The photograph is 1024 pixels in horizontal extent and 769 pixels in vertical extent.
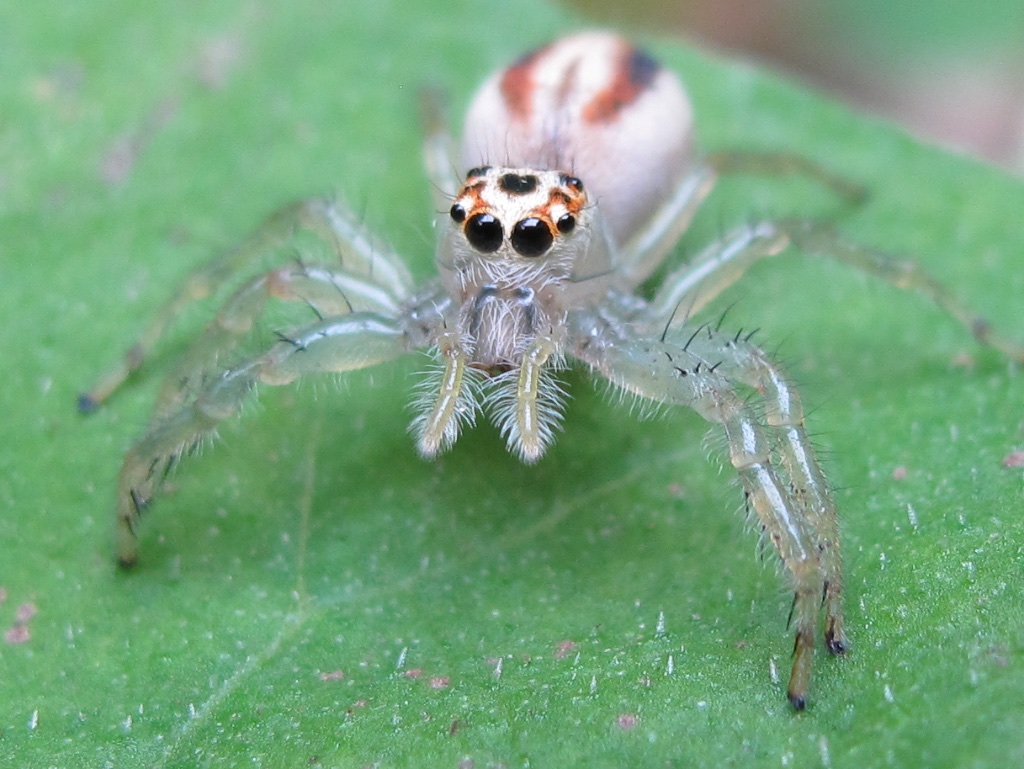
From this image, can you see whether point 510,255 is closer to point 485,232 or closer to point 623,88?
point 485,232

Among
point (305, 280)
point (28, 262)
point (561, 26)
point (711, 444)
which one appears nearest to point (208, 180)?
point (28, 262)

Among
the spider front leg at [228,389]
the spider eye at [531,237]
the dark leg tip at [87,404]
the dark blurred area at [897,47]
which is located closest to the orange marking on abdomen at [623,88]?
the spider eye at [531,237]

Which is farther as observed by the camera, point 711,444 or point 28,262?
point 28,262

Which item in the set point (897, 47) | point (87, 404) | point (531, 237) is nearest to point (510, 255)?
point (531, 237)

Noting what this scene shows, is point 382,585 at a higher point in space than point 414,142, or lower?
lower

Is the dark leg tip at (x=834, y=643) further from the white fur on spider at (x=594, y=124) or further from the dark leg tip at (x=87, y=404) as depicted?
the dark leg tip at (x=87, y=404)

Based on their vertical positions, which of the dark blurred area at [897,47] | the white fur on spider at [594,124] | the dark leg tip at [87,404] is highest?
the white fur on spider at [594,124]

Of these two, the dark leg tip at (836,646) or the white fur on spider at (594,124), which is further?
the white fur on spider at (594,124)

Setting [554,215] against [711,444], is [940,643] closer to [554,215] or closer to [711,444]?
[711,444]
